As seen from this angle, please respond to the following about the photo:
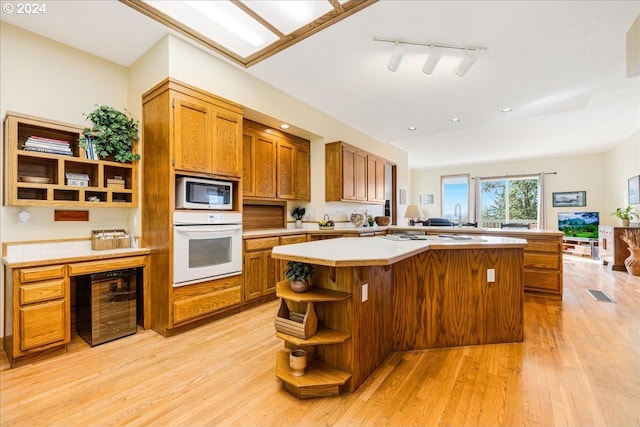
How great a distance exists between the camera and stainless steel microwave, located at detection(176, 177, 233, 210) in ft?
8.80

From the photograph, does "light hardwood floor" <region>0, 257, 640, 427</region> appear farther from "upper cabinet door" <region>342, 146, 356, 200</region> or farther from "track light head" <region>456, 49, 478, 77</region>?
"upper cabinet door" <region>342, 146, 356, 200</region>

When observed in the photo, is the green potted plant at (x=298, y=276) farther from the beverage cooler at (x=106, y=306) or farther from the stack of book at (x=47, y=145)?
the stack of book at (x=47, y=145)

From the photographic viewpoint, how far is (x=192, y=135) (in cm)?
273

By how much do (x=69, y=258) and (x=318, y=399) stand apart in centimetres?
219

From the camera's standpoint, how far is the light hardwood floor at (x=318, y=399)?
1554mm

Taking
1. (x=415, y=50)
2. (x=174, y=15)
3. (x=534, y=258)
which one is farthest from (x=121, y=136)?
(x=534, y=258)

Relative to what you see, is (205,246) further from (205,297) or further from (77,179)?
(77,179)

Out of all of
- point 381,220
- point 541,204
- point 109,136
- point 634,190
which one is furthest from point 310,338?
point 541,204

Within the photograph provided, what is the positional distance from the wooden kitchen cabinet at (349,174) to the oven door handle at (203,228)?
1.95 metres

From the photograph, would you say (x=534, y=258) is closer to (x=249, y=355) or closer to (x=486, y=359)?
(x=486, y=359)

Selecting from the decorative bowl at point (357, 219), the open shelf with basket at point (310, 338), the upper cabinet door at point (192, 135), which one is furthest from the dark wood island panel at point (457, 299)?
the decorative bowl at point (357, 219)

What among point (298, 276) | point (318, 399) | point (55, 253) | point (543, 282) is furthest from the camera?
point (543, 282)

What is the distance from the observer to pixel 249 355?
7.41ft

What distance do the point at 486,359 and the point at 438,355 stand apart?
348 mm
